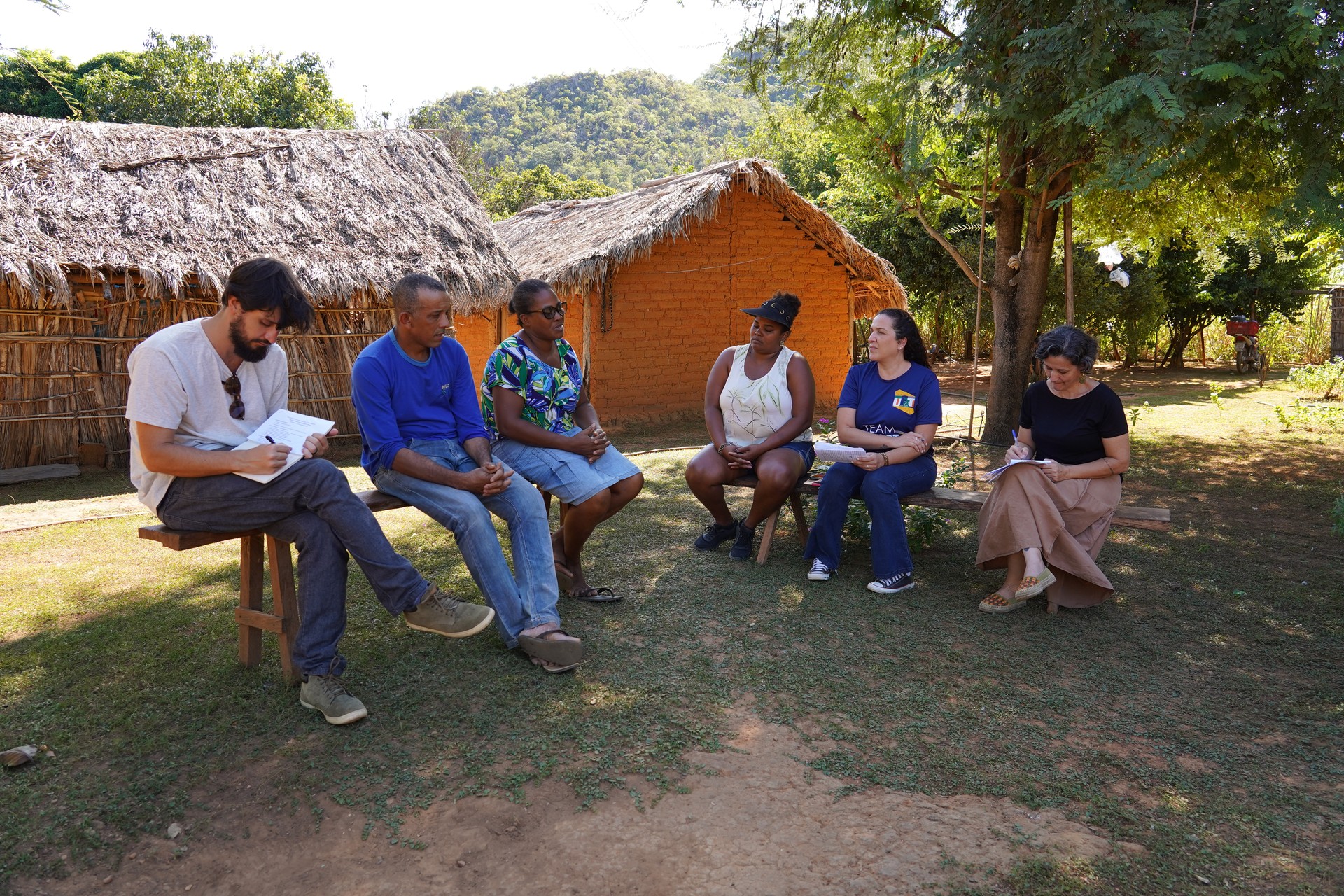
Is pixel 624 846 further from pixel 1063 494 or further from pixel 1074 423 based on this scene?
pixel 1074 423

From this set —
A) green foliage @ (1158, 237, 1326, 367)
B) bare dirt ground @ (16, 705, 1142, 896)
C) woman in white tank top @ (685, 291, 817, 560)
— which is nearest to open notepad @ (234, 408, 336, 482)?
bare dirt ground @ (16, 705, 1142, 896)

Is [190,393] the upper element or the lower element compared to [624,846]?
upper

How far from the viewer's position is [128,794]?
2.86 meters

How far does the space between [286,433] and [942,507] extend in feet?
10.8

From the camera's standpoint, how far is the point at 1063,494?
4.54 metres

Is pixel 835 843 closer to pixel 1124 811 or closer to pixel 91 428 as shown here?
pixel 1124 811

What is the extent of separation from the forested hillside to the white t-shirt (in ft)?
134

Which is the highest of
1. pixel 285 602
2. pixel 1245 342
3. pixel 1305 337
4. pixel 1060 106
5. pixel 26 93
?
pixel 26 93

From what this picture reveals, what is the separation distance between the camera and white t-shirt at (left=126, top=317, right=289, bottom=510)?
323cm

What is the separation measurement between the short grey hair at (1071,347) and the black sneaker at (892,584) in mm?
1298

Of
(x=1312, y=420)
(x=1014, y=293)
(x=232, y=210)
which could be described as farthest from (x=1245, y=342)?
(x=232, y=210)

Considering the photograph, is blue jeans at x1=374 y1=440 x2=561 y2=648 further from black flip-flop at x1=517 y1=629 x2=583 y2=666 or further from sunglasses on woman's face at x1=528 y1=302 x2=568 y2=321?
sunglasses on woman's face at x1=528 y1=302 x2=568 y2=321

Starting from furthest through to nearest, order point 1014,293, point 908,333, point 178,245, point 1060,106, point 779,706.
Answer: point 178,245 < point 1014,293 < point 1060,106 < point 908,333 < point 779,706

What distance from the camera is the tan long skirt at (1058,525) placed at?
445 cm
